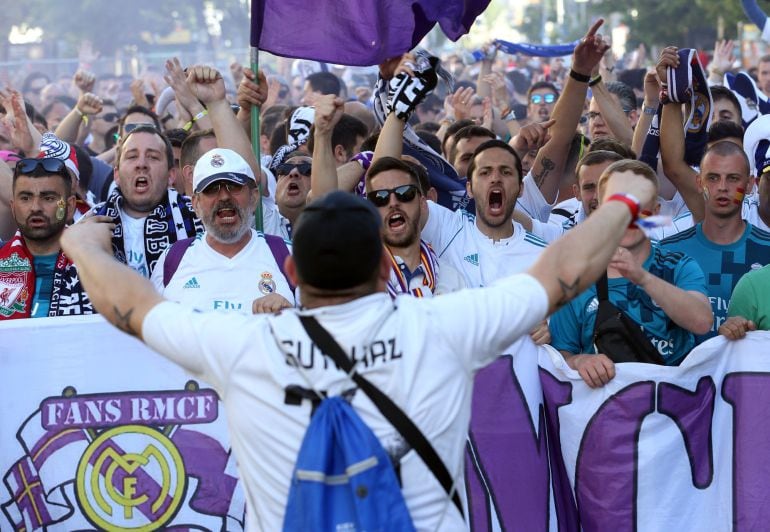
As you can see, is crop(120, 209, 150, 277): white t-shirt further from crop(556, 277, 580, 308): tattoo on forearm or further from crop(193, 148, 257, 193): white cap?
crop(556, 277, 580, 308): tattoo on forearm

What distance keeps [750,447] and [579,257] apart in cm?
258

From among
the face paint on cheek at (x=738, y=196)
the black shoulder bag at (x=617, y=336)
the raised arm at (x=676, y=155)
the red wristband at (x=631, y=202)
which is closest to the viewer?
the red wristband at (x=631, y=202)

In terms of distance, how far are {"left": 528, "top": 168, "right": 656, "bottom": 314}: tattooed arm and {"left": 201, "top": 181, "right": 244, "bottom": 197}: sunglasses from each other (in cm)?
287

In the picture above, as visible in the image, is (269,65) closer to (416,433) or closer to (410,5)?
(410,5)

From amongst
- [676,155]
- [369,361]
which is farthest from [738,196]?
[369,361]

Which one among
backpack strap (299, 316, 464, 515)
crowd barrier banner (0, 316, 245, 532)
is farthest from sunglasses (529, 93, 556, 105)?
backpack strap (299, 316, 464, 515)

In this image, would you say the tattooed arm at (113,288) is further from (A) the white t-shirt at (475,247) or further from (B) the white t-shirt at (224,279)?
(A) the white t-shirt at (475,247)

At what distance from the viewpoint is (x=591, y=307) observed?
5598 mm

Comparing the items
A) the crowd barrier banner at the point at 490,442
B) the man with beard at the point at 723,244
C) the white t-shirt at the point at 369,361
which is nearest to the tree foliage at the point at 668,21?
the man with beard at the point at 723,244

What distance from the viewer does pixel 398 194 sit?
6.13 m

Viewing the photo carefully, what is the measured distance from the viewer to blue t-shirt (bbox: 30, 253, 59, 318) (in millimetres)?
5969

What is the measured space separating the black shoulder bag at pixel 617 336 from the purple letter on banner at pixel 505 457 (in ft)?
1.42

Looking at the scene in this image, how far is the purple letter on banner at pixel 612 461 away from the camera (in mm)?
5617

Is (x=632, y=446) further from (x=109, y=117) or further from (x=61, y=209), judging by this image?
(x=109, y=117)
